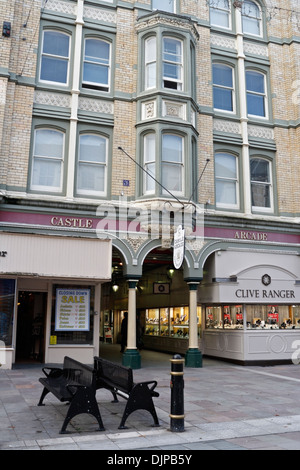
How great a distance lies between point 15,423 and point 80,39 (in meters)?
13.6

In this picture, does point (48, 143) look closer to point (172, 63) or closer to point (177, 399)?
point (172, 63)

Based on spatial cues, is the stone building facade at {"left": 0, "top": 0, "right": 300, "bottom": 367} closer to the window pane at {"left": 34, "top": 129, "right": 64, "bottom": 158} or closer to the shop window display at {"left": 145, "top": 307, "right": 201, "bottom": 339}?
the window pane at {"left": 34, "top": 129, "right": 64, "bottom": 158}

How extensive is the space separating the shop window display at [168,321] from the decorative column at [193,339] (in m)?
2.83

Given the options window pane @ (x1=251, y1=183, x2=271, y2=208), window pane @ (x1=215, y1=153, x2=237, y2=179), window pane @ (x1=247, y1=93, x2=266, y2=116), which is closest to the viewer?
window pane @ (x1=215, y1=153, x2=237, y2=179)

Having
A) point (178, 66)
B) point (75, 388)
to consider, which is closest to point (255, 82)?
point (178, 66)

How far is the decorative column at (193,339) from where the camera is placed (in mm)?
15195

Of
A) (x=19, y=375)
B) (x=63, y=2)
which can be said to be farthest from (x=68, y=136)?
(x=19, y=375)

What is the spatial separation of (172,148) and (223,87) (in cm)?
439

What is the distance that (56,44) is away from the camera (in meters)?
16.0

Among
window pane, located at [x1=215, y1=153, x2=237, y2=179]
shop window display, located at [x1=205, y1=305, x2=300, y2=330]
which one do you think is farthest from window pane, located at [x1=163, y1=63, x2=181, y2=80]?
shop window display, located at [x1=205, y1=305, x2=300, y2=330]

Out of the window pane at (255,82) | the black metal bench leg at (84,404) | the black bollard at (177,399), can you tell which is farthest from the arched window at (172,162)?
the black metal bench leg at (84,404)

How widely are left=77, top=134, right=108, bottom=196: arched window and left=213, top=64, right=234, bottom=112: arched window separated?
5.47m

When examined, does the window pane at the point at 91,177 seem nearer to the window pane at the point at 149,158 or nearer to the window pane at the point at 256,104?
the window pane at the point at 149,158

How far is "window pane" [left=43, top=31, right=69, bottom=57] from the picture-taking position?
15.9 metres
